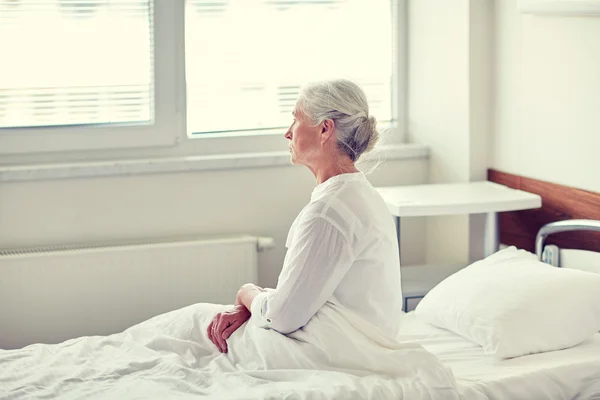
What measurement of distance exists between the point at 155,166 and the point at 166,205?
6.3 inches

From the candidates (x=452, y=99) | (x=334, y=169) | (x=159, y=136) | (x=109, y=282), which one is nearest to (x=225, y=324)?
(x=334, y=169)

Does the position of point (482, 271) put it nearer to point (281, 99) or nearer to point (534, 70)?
point (534, 70)

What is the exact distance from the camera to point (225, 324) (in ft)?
8.84

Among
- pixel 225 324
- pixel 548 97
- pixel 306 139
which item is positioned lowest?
pixel 225 324

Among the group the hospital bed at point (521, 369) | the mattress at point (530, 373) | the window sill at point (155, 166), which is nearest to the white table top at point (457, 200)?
the window sill at point (155, 166)

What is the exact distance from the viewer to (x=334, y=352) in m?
2.48

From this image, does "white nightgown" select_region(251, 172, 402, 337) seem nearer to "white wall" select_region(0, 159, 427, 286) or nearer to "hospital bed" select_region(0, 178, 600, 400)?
"hospital bed" select_region(0, 178, 600, 400)

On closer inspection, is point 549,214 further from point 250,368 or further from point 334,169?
point 250,368

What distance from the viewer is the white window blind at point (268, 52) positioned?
380 cm

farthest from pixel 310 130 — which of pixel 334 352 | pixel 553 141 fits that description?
pixel 553 141

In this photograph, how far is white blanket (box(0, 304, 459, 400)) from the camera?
2363 millimetres

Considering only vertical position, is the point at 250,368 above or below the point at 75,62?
below

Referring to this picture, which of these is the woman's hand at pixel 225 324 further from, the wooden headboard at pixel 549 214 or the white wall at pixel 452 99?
the white wall at pixel 452 99

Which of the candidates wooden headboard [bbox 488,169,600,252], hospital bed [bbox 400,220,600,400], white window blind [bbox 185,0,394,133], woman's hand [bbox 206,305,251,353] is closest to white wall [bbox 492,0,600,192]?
wooden headboard [bbox 488,169,600,252]
